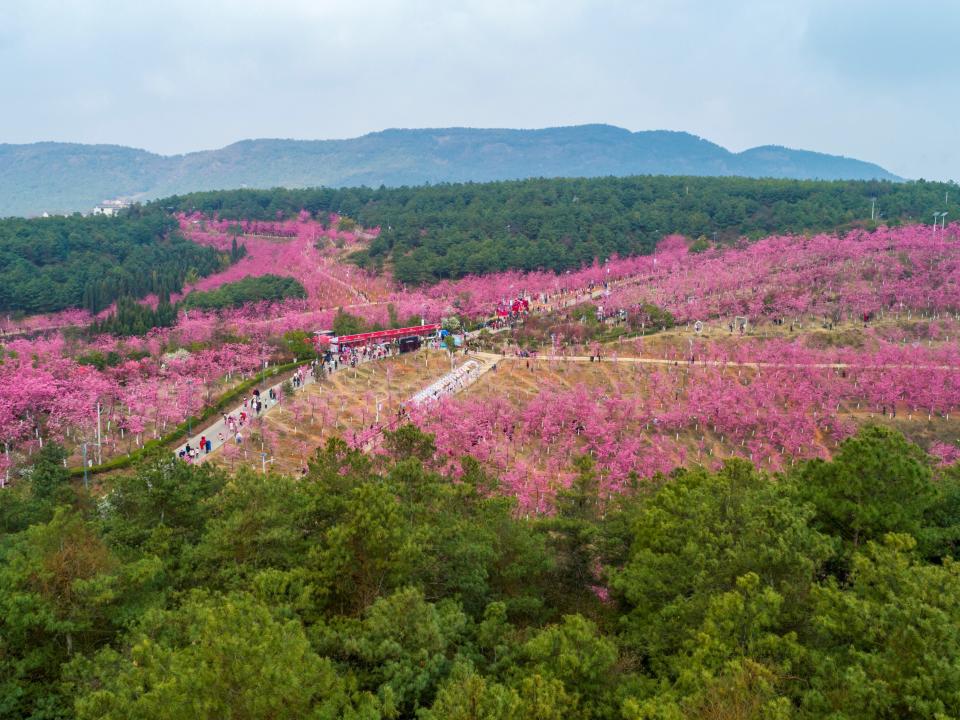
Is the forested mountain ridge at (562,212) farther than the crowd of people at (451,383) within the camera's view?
Yes

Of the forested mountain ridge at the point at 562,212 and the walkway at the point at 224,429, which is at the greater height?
the forested mountain ridge at the point at 562,212

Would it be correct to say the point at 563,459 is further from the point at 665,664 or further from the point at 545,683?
the point at 545,683

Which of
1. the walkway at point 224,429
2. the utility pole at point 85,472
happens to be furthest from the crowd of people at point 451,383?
the utility pole at point 85,472

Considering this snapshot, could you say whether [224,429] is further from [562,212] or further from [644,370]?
[562,212]

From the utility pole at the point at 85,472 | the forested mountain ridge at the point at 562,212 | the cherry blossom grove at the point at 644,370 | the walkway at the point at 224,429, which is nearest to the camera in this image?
the utility pole at the point at 85,472

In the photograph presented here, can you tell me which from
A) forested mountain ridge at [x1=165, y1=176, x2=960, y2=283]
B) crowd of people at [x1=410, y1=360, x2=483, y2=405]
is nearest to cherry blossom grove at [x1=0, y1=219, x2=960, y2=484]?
crowd of people at [x1=410, y1=360, x2=483, y2=405]

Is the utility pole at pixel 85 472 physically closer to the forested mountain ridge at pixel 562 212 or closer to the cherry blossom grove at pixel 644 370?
the cherry blossom grove at pixel 644 370

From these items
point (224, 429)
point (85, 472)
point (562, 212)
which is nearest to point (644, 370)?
point (224, 429)

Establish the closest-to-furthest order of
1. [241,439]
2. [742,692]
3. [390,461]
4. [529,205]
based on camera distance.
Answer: [742,692] → [390,461] → [241,439] → [529,205]

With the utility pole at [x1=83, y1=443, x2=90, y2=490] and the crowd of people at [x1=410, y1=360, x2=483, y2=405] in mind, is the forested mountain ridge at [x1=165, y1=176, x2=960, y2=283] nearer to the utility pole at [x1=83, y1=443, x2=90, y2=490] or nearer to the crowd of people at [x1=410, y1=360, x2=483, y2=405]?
the crowd of people at [x1=410, y1=360, x2=483, y2=405]

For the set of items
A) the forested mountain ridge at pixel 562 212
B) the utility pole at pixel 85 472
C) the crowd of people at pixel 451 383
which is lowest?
the utility pole at pixel 85 472

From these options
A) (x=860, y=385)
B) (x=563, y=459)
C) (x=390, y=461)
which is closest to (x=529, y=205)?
(x=860, y=385)
